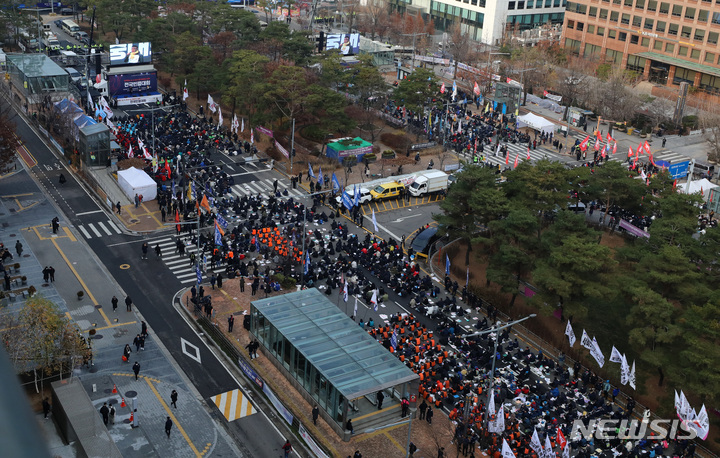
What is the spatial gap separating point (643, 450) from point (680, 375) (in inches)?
193

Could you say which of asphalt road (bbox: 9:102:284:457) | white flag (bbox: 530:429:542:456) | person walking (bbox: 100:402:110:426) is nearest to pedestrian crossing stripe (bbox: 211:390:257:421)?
asphalt road (bbox: 9:102:284:457)

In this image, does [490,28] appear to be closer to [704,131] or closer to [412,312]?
[704,131]

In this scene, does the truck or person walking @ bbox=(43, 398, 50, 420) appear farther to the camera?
the truck

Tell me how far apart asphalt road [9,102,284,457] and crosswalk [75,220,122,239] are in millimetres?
635

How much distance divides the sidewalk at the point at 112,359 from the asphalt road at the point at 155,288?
2.49ft

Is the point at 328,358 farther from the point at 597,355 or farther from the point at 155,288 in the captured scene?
the point at 155,288

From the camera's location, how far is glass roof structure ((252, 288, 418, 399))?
41281mm

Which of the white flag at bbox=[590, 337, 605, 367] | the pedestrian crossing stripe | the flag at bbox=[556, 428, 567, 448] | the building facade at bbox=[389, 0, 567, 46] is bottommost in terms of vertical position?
the pedestrian crossing stripe

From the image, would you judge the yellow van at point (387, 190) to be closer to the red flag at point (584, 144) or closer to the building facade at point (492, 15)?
the red flag at point (584, 144)

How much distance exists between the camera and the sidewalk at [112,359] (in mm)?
39719

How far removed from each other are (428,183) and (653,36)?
66213 millimetres

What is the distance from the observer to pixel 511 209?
57.4 meters

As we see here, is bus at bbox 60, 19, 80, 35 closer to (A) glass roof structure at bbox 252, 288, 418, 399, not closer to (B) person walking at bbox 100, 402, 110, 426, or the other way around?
(A) glass roof structure at bbox 252, 288, 418, 399

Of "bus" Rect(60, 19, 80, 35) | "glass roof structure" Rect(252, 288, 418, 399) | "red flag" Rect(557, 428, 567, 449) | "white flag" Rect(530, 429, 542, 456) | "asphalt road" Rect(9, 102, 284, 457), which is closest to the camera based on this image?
"white flag" Rect(530, 429, 542, 456)
